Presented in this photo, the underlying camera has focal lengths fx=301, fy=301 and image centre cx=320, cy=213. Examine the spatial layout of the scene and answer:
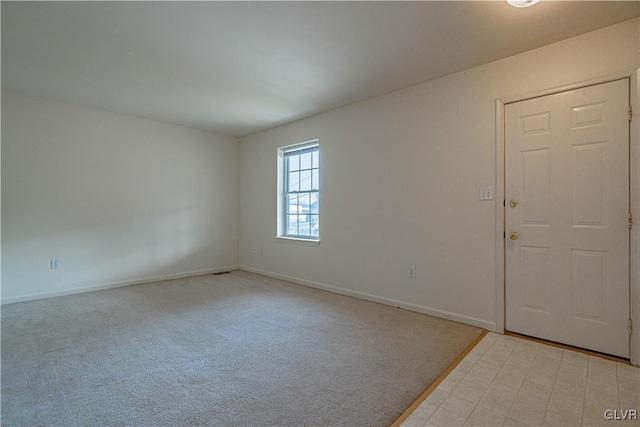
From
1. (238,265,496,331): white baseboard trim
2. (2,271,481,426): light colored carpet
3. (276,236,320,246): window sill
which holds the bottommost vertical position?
(2,271,481,426): light colored carpet

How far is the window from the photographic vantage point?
4668 millimetres

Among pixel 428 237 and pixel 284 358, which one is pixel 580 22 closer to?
pixel 428 237

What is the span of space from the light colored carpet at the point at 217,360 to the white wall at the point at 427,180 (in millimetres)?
428

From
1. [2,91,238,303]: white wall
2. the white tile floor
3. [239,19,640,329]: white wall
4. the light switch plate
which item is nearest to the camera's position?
the white tile floor

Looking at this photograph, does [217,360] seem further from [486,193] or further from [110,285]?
[110,285]

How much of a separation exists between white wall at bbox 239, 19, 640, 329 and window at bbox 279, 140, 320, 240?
0.87 ft

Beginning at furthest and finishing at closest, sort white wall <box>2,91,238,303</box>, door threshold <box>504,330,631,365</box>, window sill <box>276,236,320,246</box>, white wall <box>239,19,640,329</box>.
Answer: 1. window sill <box>276,236,320,246</box>
2. white wall <box>2,91,238,303</box>
3. white wall <box>239,19,640,329</box>
4. door threshold <box>504,330,631,365</box>

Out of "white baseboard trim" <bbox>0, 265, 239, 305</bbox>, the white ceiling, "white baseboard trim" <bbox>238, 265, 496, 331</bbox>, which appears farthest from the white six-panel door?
"white baseboard trim" <bbox>0, 265, 239, 305</bbox>

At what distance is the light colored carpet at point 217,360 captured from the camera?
1680mm

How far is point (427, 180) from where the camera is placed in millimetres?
3275

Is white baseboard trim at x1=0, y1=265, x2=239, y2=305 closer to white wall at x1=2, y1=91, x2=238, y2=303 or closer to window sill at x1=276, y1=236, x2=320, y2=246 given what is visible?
white wall at x1=2, y1=91, x2=238, y2=303

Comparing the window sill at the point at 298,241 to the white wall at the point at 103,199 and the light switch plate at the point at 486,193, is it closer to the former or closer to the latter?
the white wall at the point at 103,199

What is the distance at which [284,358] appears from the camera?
7.51ft

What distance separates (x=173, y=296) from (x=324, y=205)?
2.36m
